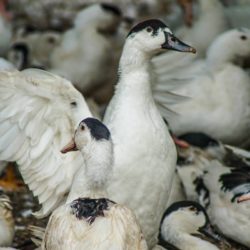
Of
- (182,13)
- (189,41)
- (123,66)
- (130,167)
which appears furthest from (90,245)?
(182,13)

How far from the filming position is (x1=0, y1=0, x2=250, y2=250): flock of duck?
7031 millimetres

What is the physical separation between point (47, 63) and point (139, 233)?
17.5 ft

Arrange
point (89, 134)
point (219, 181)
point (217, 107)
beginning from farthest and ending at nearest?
point (217, 107)
point (219, 181)
point (89, 134)

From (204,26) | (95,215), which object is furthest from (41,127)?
(204,26)

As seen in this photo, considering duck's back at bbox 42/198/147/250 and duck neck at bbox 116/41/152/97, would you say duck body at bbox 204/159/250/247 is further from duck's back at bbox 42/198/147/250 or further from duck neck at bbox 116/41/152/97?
duck's back at bbox 42/198/147/250

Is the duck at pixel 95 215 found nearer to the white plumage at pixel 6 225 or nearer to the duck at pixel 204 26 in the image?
the white plumage at pixel 6 225

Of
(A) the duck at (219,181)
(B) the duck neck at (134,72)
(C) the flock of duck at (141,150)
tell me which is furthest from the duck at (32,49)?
(B) the duck neck at (134,72)

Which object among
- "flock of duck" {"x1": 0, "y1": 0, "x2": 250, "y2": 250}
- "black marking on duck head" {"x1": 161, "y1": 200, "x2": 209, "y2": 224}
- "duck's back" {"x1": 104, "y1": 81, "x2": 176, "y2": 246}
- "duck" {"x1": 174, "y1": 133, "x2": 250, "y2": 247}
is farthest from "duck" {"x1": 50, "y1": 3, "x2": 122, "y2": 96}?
"duck's back" {"x1": 104, "y1": 81, "x2": 176, "y2": 246}

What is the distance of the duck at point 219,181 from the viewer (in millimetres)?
8516

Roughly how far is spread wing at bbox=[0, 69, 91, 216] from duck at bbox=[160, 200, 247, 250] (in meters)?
0.85

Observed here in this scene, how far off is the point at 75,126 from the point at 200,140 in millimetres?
2201

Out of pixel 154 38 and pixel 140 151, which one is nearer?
pixel 140 151

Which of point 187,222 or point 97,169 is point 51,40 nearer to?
point 187,222

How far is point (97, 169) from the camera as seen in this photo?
7031 millimetres
